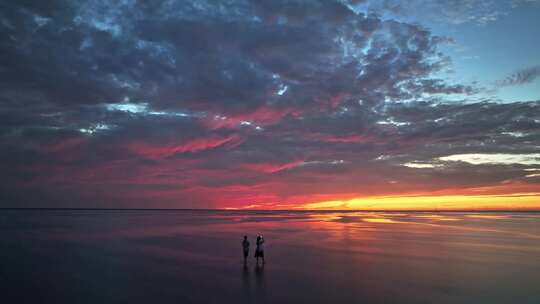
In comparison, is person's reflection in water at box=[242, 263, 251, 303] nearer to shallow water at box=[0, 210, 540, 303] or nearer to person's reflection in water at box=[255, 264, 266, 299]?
shallow water at box=[0, 210, 540, 303]

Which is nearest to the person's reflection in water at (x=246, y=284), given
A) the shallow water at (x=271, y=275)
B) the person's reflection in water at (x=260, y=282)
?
the shallow water at (x=271, y=275)

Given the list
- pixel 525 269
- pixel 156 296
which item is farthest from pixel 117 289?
pixel 525 269

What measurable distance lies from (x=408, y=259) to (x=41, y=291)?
1888 cm

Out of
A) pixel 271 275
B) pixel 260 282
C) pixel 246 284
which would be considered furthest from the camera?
pixel 271 275

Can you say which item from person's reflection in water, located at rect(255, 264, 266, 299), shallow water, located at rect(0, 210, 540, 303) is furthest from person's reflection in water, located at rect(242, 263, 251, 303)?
person's reflection in water, located at rect(255, 264, 266, 299)

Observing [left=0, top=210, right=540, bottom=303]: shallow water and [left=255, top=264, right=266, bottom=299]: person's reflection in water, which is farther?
[left=255, top=264, right=266, bottom=299]: person's reflection in water

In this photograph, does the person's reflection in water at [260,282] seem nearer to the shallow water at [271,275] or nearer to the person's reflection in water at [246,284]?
the shallow water at [271,275]

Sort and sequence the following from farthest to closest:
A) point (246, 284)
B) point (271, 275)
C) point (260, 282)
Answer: point (271, 275) < point (260, 282) < point (246, 284)

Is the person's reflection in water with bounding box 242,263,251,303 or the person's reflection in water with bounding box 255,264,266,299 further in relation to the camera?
the person's reflection in water with bounding box 255,264,266,299

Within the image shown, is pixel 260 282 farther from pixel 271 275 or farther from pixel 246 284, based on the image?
pixel 271 275

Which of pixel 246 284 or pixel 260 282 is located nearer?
pixel 246 284

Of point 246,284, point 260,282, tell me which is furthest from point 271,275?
point 246,284

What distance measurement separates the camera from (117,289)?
16.0 m

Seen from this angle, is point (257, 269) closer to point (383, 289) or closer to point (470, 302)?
point (383, 289)
